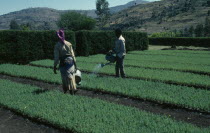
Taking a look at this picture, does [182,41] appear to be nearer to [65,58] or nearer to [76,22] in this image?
[65,58]

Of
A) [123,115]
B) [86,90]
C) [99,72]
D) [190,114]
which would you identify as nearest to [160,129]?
[123,115]

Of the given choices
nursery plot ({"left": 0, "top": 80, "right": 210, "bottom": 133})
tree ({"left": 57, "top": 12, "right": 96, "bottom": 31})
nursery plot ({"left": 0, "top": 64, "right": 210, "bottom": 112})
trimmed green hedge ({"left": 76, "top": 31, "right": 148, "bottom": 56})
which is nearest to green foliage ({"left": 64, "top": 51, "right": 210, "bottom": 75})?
trimmed green hedge ({"left": 76, "top": 31, "right": 148, "bottom": 56})

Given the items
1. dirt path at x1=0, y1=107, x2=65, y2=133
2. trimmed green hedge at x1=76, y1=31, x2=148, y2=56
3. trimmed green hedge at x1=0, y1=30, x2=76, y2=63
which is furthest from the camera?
trimmed green hedge at x1=76, y1=31, x2=148, y2=56

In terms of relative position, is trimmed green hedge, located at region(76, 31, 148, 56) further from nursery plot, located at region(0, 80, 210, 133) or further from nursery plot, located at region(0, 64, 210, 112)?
nursery plot, located at region(0, 80, 210, 133)

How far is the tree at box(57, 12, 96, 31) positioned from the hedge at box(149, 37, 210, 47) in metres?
57.4

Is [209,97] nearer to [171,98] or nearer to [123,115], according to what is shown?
[171,98]

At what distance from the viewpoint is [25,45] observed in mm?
20734

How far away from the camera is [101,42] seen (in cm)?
2777

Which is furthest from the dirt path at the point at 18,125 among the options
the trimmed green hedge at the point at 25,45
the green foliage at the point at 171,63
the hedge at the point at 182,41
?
the hedge at the point at 182,41

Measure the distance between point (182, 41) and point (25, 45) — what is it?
105ft

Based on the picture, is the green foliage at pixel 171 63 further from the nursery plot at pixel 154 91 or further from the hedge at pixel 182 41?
the hedge at pixel 182 41

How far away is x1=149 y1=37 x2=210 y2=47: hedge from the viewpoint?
41.8m

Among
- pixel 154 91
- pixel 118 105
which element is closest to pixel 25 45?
pixel 154 91

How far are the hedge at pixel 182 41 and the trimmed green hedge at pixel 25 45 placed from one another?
28754 millimetres
